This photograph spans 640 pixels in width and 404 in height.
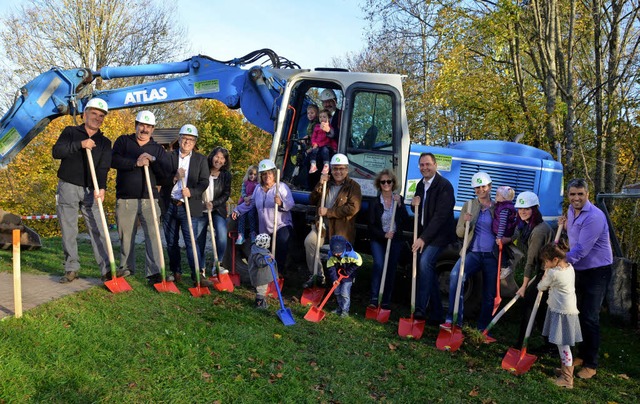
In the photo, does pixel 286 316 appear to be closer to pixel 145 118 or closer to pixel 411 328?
pixel 411 328

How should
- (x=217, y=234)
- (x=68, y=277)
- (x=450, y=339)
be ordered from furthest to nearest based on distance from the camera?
(x=217, y=234) < (x=68, y=277) < (x=450, y=339)

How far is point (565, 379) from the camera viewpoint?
5160 millimetres

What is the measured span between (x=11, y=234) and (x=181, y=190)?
4.41 meters

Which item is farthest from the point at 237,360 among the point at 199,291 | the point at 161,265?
the point at 161,265

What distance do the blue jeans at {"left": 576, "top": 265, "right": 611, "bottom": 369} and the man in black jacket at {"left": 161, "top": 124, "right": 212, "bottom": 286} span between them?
437cm

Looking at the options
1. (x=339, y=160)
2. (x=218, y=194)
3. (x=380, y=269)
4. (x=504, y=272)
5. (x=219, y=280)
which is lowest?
(x=219, y=280)

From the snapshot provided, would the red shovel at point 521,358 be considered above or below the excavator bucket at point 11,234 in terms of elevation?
below

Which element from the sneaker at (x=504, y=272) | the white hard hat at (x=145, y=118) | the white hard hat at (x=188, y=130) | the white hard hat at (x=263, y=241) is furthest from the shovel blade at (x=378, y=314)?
the white hard hat at (x=145, y=118)

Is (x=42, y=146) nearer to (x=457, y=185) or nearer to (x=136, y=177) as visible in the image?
(x=136, y=177)

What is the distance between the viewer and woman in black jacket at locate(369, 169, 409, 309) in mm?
6969

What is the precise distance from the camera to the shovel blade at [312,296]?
23.5 feet

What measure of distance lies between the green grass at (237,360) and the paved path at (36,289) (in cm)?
24

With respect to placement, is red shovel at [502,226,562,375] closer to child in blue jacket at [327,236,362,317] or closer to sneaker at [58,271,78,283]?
child in blue jacket at [327,236,362,317]

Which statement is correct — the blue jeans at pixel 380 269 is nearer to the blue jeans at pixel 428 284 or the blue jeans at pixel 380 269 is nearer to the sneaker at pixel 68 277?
the blue jeans at pixel 428 284
